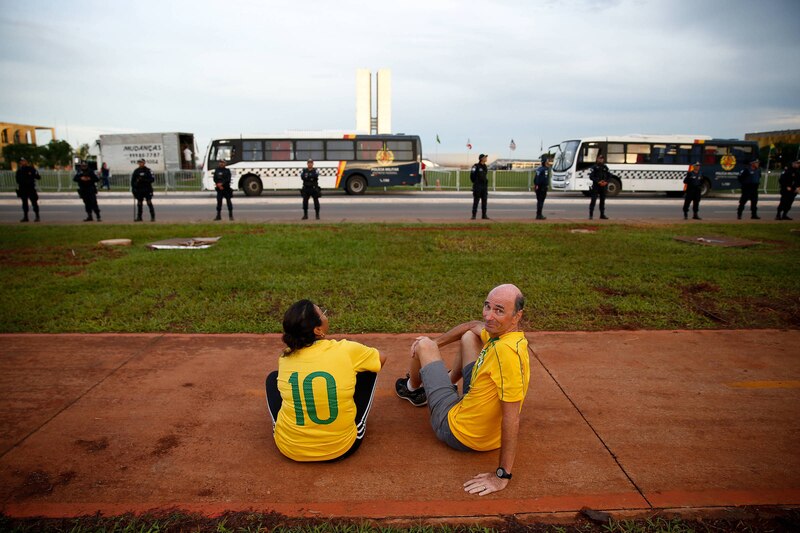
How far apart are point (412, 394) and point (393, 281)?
3364 mm

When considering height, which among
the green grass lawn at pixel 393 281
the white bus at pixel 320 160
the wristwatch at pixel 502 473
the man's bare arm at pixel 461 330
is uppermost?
the white bus at pixel 320 160

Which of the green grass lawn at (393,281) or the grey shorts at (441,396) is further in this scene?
the green grass lawn at (393,281)

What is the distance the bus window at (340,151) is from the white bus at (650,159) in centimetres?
1055

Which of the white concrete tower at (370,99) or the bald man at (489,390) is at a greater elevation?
the white concrete tower at (370,99)

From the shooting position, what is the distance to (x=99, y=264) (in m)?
8.12

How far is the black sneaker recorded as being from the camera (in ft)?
12.2

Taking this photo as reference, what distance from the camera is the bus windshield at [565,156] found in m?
24.8

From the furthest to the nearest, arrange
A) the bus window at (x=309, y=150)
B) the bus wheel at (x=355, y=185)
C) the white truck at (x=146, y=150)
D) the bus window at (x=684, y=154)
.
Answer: the white truck at (x=146, y=150) → the bus wheel at (x=355, y=185) → the bus window at (x=684, y=154) → the bus window at (x=309, y=150)

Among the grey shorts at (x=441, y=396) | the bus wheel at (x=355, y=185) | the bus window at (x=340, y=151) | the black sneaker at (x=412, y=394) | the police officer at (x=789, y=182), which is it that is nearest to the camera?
the grey shorts at (x=441, y=396)

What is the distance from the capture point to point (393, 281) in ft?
23.0

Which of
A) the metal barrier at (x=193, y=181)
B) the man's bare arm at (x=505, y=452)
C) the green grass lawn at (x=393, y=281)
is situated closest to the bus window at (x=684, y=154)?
the metal barrier at (x=193, y=181)

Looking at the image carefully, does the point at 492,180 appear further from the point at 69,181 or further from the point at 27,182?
the point at 69,181

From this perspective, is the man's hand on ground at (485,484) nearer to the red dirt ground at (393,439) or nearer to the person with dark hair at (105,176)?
the red dirt ground at (393,439)

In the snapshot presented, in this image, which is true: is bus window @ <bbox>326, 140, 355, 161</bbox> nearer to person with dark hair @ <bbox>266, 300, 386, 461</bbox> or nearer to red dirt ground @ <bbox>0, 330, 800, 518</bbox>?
red dirt ground @ <bbox>0, 330, 800, 518</bbox>
